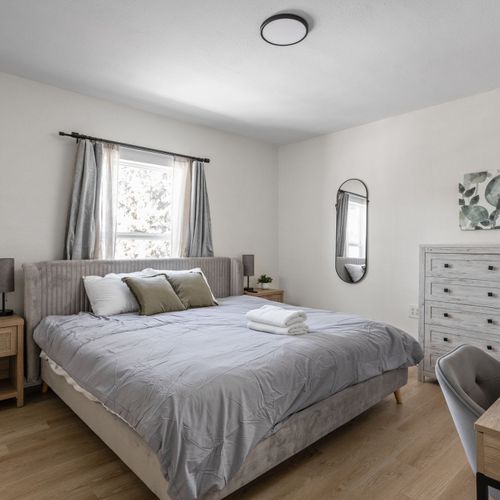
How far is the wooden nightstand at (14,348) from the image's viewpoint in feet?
8.68

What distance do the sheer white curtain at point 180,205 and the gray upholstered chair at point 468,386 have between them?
3114 mm

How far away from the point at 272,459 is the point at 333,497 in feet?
1.13

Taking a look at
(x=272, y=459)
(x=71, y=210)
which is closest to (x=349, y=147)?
(x=71, y=210)

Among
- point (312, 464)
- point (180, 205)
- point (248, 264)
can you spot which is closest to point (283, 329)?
point (312, 464)

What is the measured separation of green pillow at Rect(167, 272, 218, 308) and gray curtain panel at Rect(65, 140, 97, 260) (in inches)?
32.3

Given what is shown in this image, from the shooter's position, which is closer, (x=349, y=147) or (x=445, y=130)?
(x=445, y=130)

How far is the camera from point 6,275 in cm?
273

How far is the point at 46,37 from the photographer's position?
2455 millimetres

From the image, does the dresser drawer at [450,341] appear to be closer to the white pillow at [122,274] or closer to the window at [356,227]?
the window at [356,227]

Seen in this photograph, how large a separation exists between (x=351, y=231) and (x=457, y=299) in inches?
58.3

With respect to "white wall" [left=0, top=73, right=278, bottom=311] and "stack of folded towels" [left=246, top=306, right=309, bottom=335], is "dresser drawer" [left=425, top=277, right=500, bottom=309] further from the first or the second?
"white wall" [left=0, top=73, right=278, bottom=311]

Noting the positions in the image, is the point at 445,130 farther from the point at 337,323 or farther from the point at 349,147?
the point at 337,323

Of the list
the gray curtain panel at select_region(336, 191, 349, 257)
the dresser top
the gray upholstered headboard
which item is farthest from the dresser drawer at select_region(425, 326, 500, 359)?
the gray upholstered headboard

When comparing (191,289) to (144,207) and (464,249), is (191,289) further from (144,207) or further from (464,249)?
(464,249)
